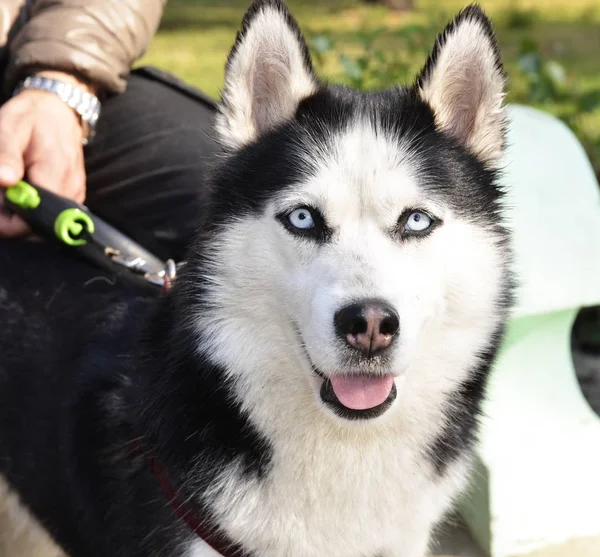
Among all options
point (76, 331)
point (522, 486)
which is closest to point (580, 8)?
point (522, 486)

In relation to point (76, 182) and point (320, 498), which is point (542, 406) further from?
point (76, 182)

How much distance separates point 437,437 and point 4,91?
1.77 m

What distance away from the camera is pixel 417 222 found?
5.63 feet

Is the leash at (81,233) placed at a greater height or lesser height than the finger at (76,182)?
lesser

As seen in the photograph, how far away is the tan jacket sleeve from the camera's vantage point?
95.4 inches

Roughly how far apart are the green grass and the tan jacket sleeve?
11.1 feet

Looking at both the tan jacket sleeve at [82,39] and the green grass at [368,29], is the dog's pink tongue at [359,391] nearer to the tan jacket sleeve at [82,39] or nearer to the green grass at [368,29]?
the tan jacket sleeve at [82,39]

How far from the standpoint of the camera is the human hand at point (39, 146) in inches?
88.8

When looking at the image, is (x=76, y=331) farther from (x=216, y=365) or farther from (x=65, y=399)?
(x=216, y=365)

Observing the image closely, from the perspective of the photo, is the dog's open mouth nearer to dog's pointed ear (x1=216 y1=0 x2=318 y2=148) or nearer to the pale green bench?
dog's pointed ear (x1=216 y1=0 x2=318 y2=148)

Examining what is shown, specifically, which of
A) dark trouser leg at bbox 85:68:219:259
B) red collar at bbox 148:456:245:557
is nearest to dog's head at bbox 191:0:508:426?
red collar at bbox 148:456:245:557

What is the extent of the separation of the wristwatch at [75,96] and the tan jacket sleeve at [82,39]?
0.04 meters

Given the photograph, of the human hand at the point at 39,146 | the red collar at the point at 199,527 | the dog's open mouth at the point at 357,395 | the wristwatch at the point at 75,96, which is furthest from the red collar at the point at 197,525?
the wristwatch at the point at 75,96

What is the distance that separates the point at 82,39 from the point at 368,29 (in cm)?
716
